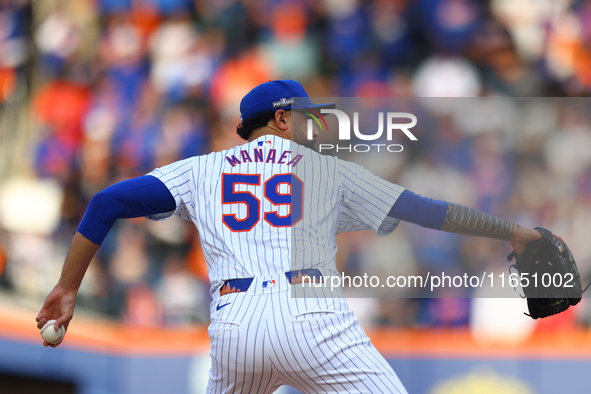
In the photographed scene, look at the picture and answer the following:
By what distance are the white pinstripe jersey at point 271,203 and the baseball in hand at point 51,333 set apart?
0.47 meters

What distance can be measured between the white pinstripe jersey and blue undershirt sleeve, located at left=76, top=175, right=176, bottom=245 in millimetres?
43

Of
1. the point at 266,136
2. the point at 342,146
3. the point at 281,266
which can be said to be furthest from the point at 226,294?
the point at 342,146

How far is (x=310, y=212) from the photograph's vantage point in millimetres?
2295

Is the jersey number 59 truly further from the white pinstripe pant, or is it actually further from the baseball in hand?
the baseball in hand

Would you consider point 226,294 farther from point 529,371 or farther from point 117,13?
point 117,13

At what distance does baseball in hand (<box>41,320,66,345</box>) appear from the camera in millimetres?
2264

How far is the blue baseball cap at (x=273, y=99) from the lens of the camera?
2.52 m

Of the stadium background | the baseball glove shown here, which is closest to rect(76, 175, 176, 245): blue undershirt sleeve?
the baseball glove

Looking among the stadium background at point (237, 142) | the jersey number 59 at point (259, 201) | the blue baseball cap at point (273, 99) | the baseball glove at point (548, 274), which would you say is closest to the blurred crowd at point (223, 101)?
the stadium background at point (237, 142)

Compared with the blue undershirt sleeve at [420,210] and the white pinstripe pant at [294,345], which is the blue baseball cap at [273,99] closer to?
the blue undershirt sleeve at [420,210]

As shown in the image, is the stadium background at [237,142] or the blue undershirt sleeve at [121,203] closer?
the blue undershirt sleeve at [121,203]

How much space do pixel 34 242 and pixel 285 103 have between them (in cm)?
346

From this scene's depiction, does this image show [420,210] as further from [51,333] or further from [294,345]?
[51,333]

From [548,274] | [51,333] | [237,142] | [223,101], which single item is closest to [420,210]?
[548,274]
